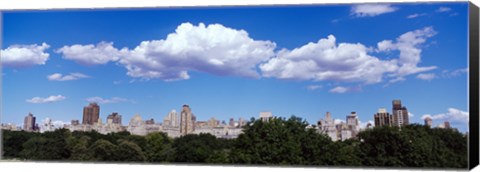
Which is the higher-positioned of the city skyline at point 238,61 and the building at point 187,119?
the city skyline at point 238,61

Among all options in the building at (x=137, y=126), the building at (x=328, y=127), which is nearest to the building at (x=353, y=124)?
the building at (x=328, y=127)

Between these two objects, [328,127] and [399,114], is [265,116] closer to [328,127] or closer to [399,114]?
[328,127]

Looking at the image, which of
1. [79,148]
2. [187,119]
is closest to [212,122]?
[187,119]

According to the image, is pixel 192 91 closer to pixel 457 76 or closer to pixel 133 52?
pixel 133 52

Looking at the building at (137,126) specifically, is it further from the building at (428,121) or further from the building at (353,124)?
the building at (428,121)

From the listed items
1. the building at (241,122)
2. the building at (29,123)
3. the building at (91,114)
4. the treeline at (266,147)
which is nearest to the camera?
the treeline at (266,147)

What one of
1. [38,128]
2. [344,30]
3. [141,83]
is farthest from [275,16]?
[38,128]

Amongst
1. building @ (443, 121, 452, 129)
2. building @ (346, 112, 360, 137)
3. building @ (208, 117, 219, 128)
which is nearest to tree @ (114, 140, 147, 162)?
building @ (208, 117, 219, 128)

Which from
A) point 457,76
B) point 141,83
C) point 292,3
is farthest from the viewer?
point 141,83
